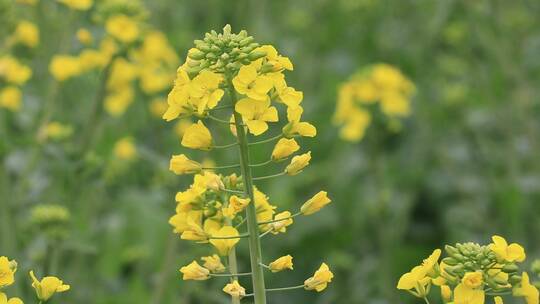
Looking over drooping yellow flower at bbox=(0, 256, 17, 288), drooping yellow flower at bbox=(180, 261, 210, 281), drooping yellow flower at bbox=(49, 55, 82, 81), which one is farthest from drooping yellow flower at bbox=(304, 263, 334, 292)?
drooping yellow flower at bbox=(49, 55, 82, 81)

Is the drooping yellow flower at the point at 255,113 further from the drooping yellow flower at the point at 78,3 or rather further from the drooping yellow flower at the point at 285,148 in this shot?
the drooping yellow flower at the point at 78,3

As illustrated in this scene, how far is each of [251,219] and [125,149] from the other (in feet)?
9.84

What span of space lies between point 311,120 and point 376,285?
149 centimetres

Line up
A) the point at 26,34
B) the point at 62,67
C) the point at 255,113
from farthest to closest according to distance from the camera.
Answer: the point at 26,34 < the point at 62,67 < the point at 255,113

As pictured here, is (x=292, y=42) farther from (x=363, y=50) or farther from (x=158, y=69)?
(x=158, y=69)

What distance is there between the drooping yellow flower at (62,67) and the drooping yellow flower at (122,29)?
1.12 feet

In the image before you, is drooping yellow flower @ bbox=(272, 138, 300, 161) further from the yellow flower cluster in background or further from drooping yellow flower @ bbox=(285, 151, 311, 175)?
the yellow flower cluster in background

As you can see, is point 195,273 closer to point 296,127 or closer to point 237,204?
point 237,204

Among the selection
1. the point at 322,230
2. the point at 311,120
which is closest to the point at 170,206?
the point at 322,230

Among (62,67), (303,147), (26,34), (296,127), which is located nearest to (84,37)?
(62,67)

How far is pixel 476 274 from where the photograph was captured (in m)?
2.16

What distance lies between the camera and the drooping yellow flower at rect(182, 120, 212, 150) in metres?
A: 2.36

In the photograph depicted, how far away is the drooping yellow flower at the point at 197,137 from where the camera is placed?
236cm

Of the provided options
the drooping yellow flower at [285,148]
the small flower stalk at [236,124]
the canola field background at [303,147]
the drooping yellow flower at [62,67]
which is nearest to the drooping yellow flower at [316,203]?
the small flower stalk at [236,124]
